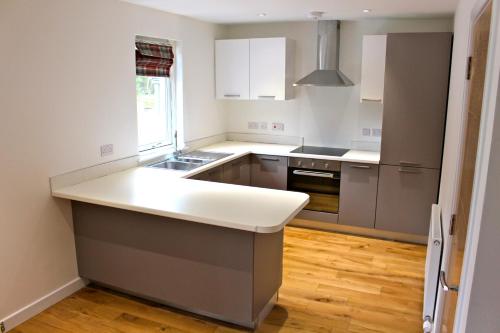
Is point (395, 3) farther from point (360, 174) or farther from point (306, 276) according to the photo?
point (306, 276)

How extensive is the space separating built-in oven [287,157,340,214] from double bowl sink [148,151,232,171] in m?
0.83

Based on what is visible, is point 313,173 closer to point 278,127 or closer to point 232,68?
point 278,127

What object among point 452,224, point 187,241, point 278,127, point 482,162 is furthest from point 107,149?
point 482,162

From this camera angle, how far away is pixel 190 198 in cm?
297

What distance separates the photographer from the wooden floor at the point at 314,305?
294 cm

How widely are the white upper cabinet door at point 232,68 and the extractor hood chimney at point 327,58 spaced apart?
67 centimetres

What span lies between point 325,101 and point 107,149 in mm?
2628

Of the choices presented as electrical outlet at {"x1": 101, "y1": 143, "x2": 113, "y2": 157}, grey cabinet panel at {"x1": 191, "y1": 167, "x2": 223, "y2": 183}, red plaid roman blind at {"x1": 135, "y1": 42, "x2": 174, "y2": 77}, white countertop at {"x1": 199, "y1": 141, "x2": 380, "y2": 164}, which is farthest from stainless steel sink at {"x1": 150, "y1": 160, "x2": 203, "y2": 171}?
red plaid roman blind at {"x1": 135, "y1": 42, "x2": 174, "y2": 77}

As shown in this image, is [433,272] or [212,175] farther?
[212,175]

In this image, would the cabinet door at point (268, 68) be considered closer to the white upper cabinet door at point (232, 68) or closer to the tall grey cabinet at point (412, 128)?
the white upper cabinet door at point (232, 68)

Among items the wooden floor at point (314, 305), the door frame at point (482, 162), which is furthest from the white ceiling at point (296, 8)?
the door frame at point (482, 162)

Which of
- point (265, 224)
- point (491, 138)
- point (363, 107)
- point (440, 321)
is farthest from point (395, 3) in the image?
point (491, 138)

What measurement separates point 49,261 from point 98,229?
0.40 metres

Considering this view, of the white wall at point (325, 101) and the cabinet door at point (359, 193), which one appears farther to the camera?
the white wall at point (325, 101)
